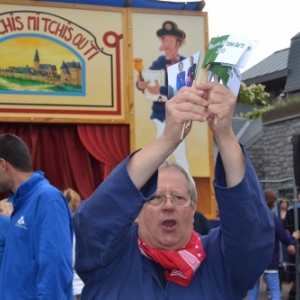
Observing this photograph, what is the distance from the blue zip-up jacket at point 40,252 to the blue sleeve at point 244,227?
1715 mm

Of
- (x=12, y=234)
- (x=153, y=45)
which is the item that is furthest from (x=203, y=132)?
(x=12, y=234)

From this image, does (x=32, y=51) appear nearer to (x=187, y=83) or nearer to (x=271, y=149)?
(x=187, y=83)

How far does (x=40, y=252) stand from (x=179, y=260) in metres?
1.72

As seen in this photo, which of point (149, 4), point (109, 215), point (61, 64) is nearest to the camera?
point (109, 215)

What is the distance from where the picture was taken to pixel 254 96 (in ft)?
110

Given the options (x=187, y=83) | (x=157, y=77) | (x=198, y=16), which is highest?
(x=198, y=16)

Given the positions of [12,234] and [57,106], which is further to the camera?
[57,106]

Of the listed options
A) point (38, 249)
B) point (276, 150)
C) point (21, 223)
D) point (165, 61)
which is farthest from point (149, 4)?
point (276, 150)

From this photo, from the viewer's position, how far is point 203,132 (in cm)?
1098

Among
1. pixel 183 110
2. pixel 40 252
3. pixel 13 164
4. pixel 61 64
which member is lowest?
pixel 40 252

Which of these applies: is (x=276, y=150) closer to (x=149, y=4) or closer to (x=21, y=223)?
(x=149, y=4)

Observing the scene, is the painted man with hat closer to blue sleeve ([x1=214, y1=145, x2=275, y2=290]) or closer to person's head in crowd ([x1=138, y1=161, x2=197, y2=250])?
person's head in crowd ([x1=138, y1=161, x2=197, y2=250])

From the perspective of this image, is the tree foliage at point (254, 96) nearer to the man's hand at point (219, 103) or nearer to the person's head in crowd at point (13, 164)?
the person's head in crowd at point (13, 164)

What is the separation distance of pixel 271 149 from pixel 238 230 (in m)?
18.5
